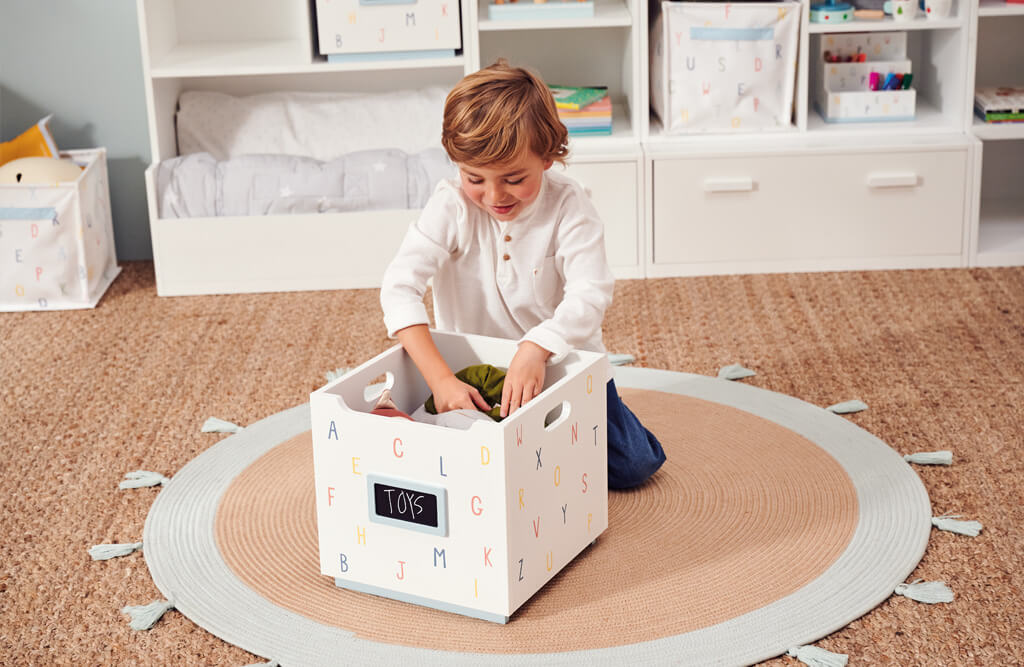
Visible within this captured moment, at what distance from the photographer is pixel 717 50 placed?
109 inches

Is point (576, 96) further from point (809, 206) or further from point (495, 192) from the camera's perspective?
point (495, 192)

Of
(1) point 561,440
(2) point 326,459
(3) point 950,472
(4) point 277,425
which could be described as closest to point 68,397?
(4) point 277,425

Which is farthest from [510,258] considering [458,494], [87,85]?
[87,85]

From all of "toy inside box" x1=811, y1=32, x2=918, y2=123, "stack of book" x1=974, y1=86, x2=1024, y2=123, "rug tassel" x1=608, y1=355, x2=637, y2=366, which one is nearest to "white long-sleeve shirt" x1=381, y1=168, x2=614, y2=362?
"rug tassel" x1=608, y1=355, x2=637, y2=366

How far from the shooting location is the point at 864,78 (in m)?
2.93

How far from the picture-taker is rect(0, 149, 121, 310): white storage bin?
266 cm

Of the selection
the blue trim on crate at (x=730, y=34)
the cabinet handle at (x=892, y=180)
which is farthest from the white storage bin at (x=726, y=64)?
the cabinet handle at (x=892, y=180)

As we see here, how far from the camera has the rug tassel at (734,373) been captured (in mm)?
2258

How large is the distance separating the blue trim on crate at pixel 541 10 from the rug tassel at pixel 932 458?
4.45 ft

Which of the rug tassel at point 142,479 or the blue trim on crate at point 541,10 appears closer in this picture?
the rug tassel at point 142,479

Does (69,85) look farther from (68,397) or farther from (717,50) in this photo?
(717,50)

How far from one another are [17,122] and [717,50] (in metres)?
1.72

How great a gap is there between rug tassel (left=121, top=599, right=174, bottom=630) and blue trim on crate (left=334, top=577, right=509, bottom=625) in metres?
0.22

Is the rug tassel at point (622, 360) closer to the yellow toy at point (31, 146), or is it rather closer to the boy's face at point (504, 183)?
the boy's face at point (504, 183)
